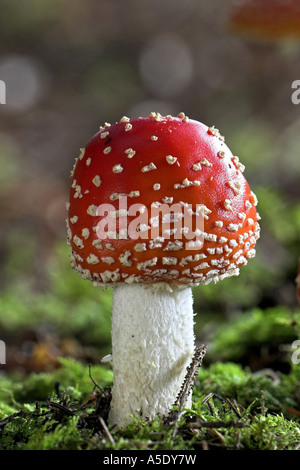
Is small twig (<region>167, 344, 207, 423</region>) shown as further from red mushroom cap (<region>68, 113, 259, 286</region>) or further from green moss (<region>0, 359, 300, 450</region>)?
red mushroom cap (<region>68, 113, 259, 286</region>)

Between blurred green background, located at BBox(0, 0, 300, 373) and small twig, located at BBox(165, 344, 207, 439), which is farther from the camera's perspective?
blurred green background, located at BBox(0, 0, 300, 373)

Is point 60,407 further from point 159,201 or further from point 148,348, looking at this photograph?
point 159,201

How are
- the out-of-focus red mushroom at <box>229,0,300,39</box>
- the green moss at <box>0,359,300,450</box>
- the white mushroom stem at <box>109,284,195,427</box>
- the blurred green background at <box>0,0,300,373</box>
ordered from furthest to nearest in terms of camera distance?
the out-of-focus red mushroom at <box>229,0,300,39</box>, the blurred green background at <box>0,0,300,373</box>, the white mushroom stem at <box>109,284,195,427</box>, the green moss at <box>0,359,300,450</box>

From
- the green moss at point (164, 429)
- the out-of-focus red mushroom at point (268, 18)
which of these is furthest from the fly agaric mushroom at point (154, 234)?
the out-of-focus red mushroom at point (268, 18)

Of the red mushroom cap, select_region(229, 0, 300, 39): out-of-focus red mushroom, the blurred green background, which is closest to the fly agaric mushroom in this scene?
the red mushroom cap

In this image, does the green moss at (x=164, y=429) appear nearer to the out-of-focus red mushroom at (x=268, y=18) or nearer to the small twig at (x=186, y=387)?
the small twig at (x=186, y=387)
